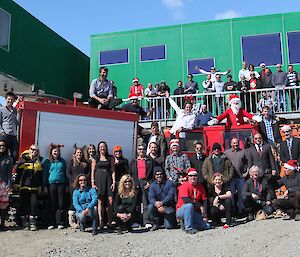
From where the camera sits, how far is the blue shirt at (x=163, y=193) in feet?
28.9

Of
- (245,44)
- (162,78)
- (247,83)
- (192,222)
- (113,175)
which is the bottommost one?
(192,222)

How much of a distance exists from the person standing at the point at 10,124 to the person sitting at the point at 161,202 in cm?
309

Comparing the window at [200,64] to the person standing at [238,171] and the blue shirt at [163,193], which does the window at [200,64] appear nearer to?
the person standing at [238,171]

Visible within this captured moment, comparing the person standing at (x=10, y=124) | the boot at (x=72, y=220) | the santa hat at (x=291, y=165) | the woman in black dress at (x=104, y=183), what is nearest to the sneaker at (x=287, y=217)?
the santa hat at (x=291, y=165)

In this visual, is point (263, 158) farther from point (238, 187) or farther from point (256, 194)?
point (256, 194)

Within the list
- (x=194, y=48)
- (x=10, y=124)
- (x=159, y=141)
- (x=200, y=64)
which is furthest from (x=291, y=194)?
(x=194, y=48)

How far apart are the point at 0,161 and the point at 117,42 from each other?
12454mm

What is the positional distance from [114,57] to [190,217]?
1328cm

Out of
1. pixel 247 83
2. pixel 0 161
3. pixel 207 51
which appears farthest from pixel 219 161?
pixel 207 51

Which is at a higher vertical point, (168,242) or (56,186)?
(56,186)

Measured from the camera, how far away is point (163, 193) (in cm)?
886

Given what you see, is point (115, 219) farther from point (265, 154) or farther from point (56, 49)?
point (56, 49)

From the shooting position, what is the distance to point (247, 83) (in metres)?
15.5

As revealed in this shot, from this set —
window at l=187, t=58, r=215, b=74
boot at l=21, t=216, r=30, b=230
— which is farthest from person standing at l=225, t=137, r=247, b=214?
window at l=187, t=58, r=215, b=74
